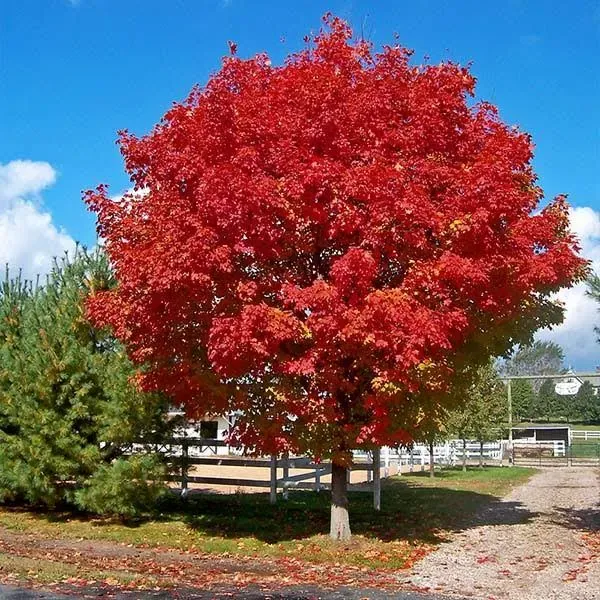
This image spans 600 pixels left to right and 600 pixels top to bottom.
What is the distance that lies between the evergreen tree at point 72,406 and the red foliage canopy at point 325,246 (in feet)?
6.90

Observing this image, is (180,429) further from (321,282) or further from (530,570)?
(530,570)

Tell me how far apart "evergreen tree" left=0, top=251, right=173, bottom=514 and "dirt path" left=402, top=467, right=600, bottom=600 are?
6321 millimetres

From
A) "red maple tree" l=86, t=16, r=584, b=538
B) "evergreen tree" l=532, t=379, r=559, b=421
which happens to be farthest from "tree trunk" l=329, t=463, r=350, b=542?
"evergreen tree" l=532, t=379, r=559, b=421

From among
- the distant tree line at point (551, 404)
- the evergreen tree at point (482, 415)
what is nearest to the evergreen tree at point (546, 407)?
the distant tree line at point (551, 404)

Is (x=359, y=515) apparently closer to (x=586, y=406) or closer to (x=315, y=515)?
(x=315, y=515)

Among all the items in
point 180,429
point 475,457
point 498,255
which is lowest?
point 475,457

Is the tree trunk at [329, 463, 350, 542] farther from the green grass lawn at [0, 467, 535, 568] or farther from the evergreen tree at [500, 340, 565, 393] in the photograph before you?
the evergreen tree at [500, 340, 565, 393]

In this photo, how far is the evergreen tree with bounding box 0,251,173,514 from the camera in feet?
47.0

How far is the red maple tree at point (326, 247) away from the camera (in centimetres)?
1064

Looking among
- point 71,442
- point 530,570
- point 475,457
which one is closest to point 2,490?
point 71,442

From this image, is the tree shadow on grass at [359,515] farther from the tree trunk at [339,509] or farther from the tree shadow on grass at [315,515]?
the tree trunk at [339,509]

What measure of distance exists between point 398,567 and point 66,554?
5.45 meters

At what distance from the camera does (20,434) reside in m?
15.6

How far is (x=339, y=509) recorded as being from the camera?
1275cm
